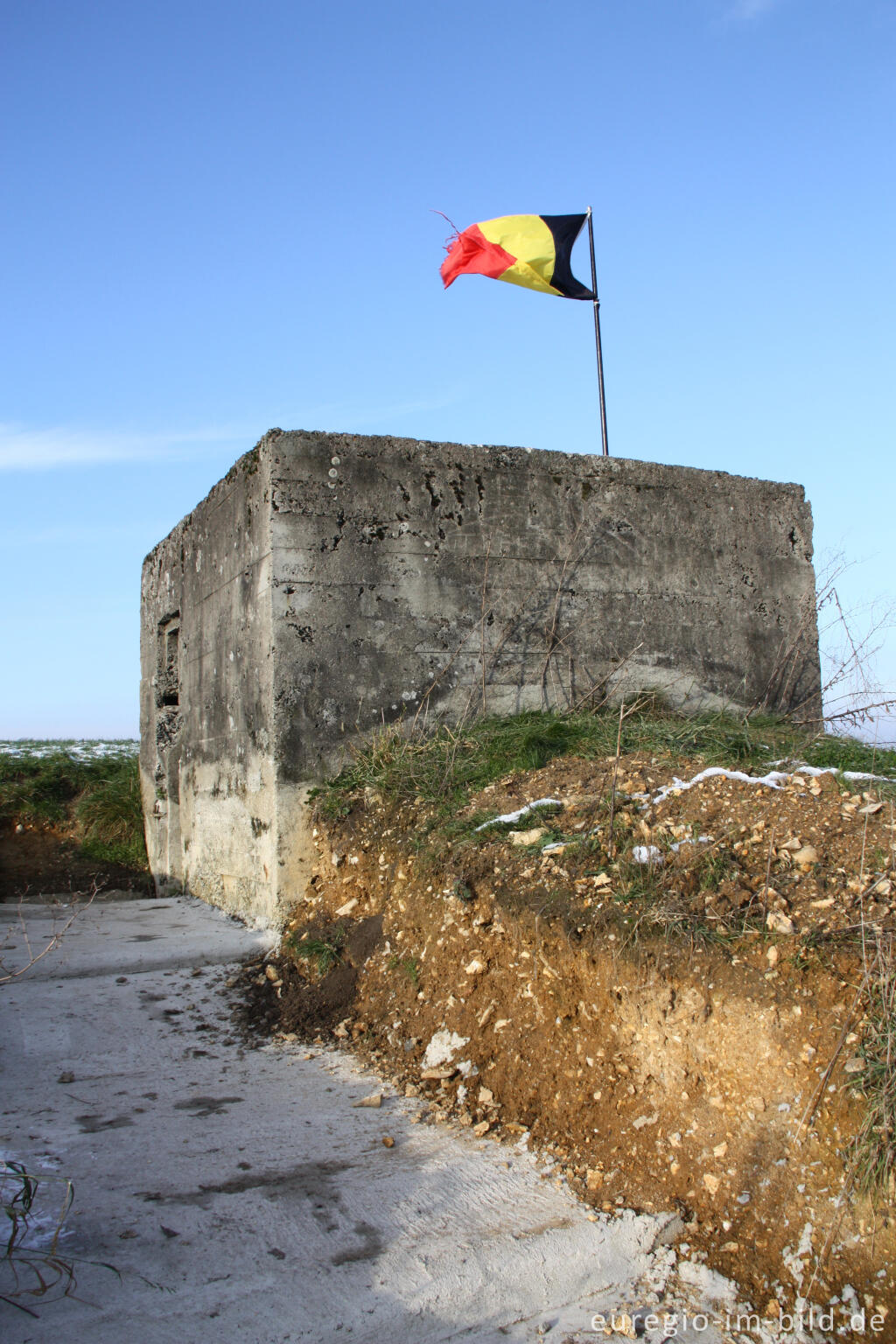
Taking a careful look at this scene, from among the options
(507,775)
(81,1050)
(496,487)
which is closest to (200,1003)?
(81,1050)

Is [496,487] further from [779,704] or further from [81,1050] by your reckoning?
[81,1050]

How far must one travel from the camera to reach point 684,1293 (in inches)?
89.7

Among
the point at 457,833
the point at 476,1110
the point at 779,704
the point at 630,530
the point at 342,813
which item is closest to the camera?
the point at 476,1110

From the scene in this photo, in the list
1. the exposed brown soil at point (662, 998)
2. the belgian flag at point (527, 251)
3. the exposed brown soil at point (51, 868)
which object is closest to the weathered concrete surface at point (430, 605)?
the exposed brown soil at point (662, 998)

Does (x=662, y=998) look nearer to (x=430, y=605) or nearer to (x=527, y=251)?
(x=430, y=605)

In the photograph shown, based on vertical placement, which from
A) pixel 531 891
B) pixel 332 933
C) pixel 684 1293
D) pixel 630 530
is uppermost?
pixel 630 530

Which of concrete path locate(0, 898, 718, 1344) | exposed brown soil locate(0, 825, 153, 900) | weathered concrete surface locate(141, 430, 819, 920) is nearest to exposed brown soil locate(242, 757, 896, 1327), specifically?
concrete path locate(0, 898, 718, 1344)

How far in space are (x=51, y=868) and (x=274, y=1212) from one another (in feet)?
19.6

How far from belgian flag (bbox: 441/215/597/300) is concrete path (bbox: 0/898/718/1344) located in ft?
17.4

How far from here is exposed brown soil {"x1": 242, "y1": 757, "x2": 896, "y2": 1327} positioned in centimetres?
242

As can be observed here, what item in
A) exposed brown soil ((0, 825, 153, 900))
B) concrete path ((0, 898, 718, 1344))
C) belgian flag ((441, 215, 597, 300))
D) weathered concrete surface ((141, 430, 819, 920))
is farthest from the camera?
exposed brown soil ((0, 825, 153, 900))

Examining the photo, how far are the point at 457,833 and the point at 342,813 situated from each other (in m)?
0.86

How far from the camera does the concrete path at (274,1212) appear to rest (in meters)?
2.16

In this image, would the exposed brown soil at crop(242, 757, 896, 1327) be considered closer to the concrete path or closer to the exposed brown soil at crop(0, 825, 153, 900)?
the concrete path
